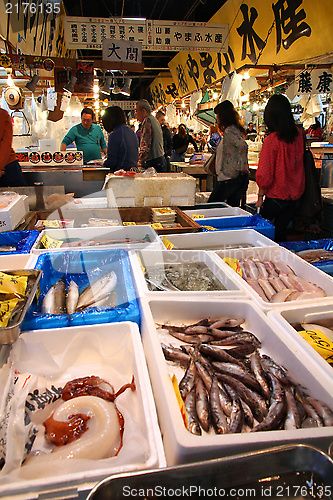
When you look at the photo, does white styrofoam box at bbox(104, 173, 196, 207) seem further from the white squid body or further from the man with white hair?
the white squid body

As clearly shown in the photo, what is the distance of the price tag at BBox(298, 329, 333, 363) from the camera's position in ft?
5.29

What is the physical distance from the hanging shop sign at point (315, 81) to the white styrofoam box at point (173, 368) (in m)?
6.72

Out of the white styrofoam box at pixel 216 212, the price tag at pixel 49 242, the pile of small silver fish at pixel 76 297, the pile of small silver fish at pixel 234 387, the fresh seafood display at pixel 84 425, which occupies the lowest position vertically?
the fresh seafood display at pixel 84 425

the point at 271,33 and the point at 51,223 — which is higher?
the point at 271,33

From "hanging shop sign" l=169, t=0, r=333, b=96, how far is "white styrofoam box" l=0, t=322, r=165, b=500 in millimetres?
6517

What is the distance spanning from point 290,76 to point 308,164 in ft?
19.3

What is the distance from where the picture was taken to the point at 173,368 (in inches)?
66.1

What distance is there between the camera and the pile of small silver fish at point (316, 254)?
2964 mm

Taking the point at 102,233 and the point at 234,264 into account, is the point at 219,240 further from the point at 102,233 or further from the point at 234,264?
the point at 102,233

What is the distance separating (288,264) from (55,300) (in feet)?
6.28

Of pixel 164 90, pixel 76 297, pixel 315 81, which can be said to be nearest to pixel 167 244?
pixel 76 297

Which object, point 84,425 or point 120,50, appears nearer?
point 84,425

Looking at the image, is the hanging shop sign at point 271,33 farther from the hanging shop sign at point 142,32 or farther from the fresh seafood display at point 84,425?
the fresh seafood display at point 84,425

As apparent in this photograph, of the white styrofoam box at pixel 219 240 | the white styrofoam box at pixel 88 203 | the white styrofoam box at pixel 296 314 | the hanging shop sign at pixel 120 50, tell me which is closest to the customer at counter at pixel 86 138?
the hanging shop sign at pixel 120 50
